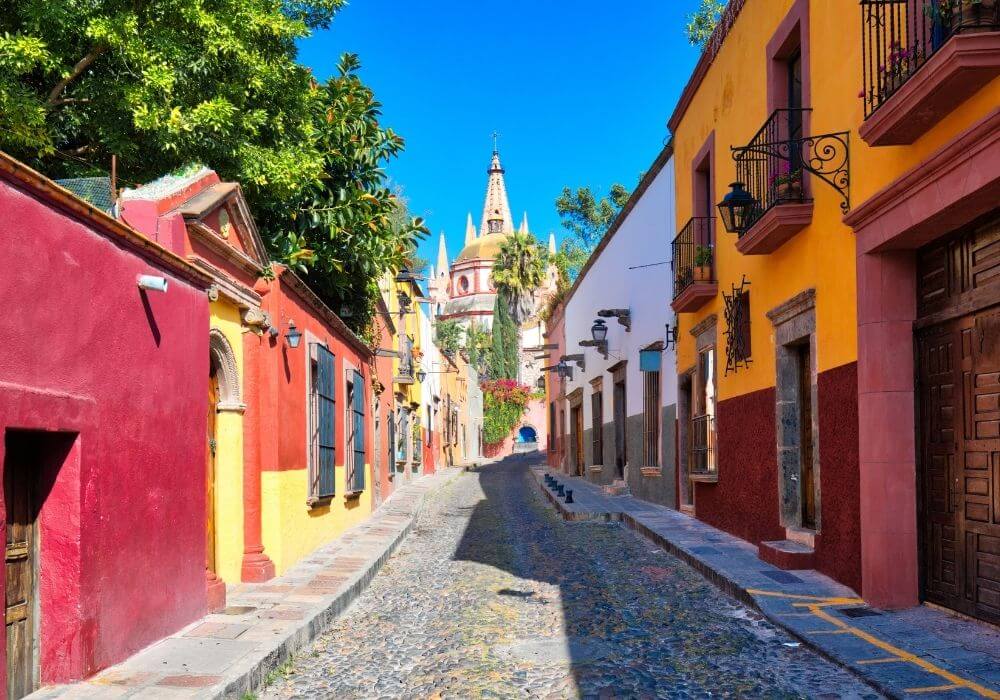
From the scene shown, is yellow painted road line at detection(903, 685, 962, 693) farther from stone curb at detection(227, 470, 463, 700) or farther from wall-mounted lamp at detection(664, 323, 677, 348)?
wall-mounted lamp at detection(664, 323, 677, 348)

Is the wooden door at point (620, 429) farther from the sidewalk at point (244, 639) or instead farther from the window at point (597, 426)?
the sidewalk at point (244, 639)

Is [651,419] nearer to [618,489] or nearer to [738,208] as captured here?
[618,489]

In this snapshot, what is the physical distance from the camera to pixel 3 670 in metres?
4.21

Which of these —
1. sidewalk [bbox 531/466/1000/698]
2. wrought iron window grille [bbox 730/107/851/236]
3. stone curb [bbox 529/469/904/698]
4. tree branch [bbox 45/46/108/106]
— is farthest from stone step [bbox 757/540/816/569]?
tree branch [bbox 45/46/108/106]

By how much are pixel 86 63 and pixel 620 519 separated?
32.8 feet

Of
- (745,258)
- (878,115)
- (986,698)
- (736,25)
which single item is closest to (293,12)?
(736,25)

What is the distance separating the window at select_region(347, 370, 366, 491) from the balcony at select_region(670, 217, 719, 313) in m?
5.45

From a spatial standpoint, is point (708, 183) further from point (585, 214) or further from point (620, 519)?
point (585, 214)

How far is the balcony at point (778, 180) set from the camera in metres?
8.76

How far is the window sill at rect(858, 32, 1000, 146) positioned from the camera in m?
5.30

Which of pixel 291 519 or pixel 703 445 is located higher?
pixel 703 445

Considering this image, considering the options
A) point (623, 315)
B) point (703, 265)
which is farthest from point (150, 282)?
point (623, 315)

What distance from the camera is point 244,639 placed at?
6.19m

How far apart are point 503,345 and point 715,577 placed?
5475 centimetres
